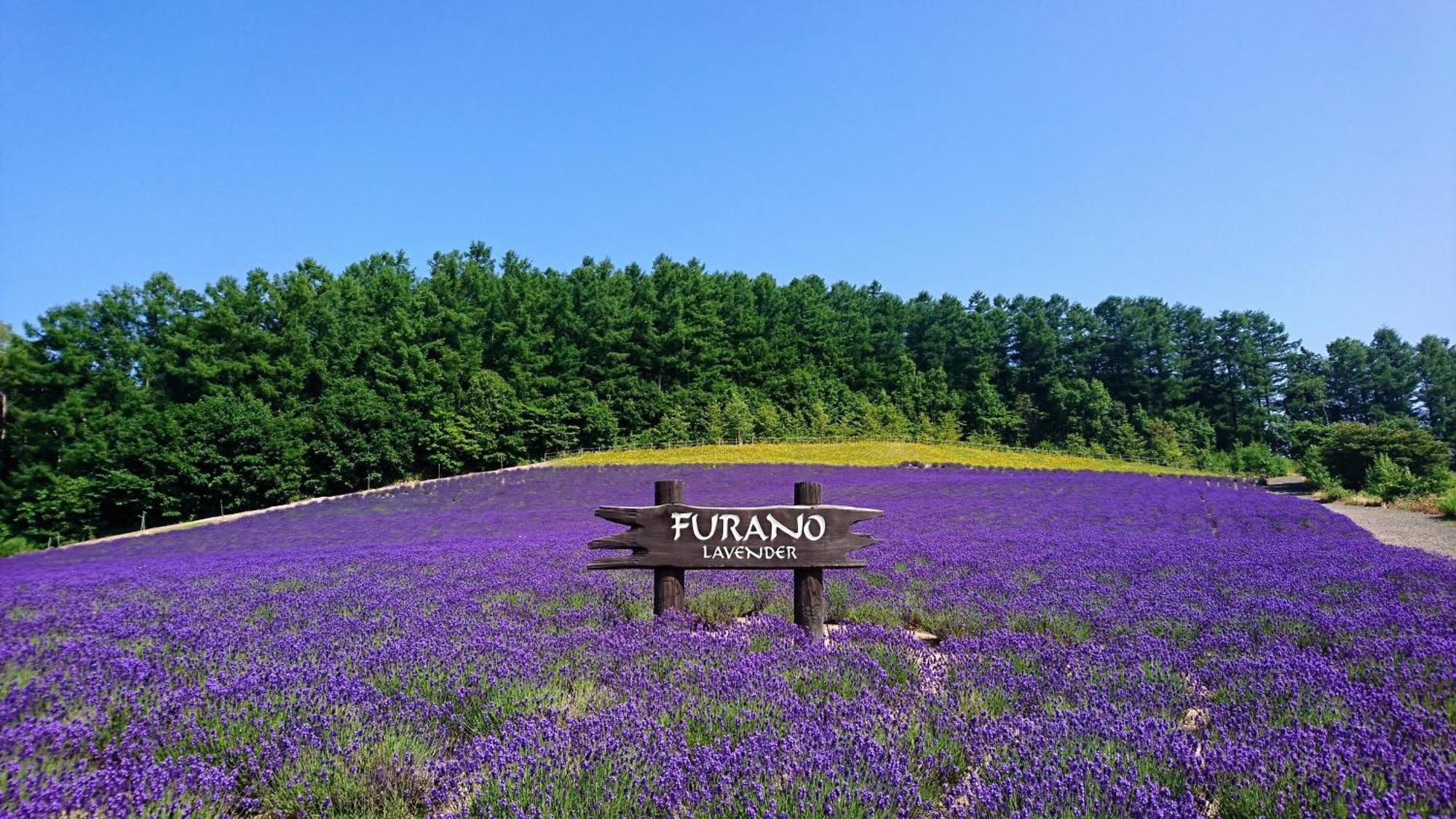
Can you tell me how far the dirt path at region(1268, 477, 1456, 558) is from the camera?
36.3 ft

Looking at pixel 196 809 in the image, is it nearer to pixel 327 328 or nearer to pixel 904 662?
pixel 904 662

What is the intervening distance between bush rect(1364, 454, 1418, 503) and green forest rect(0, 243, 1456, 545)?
10.6 meters

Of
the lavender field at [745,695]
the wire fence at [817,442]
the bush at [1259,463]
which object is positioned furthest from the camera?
the wire fence at [817,442]

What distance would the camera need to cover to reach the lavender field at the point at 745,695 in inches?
93.0

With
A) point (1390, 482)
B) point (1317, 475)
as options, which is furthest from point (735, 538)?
point (1317, 475)

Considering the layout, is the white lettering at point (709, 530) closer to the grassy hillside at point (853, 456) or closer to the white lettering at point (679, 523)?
the white lettering at point (679, 523)

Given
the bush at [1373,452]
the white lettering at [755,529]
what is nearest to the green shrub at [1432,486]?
the bush at [1373,452]

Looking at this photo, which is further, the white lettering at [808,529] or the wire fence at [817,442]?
the wire fence at [817,442]

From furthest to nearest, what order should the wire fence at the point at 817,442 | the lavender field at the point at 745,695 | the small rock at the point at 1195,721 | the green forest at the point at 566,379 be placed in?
the wire fence at the point at 817,442 → the green forest at the point at 566,379 → the small rock at the point at 1195,721 → the lavender field at the point at 745,695

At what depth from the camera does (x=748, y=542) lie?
16.4 ft

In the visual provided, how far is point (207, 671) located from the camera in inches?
148

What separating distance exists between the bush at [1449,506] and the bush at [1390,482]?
424 centimetres

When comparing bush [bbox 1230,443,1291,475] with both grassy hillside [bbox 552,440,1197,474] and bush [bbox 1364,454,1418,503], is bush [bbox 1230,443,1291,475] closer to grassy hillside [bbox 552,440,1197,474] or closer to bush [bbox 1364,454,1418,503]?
grassy hillside [bbox 552,440,1197,474]

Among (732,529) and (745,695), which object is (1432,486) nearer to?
(732,529)
